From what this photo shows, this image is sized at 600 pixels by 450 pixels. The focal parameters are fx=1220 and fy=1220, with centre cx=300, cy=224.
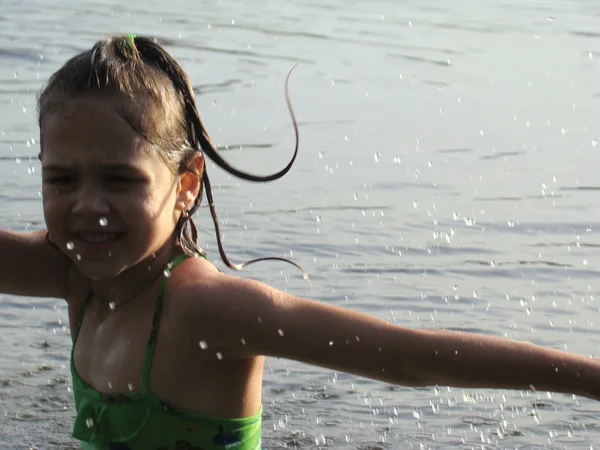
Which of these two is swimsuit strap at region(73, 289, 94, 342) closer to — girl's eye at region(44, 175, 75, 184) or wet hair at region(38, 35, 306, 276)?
wet hair at region(38, 35, 306, 276)

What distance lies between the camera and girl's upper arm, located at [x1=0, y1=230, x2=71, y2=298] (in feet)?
10.9

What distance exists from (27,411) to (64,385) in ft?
0.82

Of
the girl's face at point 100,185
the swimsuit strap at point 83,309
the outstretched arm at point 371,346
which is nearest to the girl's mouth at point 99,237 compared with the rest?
the girl's face at point 100,185

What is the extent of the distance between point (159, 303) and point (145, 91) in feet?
1.68

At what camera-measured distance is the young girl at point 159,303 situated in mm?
2676

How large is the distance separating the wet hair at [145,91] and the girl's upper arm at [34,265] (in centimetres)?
41

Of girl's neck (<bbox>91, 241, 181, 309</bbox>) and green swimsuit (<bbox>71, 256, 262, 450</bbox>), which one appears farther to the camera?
girl's neck (<bbox>91, 241, 181, 309</bbox>)

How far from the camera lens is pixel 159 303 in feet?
9.71

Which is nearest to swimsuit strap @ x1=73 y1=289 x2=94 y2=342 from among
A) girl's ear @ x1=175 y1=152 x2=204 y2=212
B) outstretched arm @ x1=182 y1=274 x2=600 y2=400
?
girl's ear @ x1=175 y1=152 x2=204 y2=212

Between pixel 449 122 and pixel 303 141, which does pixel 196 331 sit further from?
pixel 449 122

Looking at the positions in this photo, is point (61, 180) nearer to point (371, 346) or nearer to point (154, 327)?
point (154, 327)

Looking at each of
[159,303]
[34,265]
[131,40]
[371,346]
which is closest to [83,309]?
[34,265]

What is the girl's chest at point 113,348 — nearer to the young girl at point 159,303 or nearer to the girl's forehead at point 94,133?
the young girl at point 159,303

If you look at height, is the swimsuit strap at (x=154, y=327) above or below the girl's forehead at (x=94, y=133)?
below
